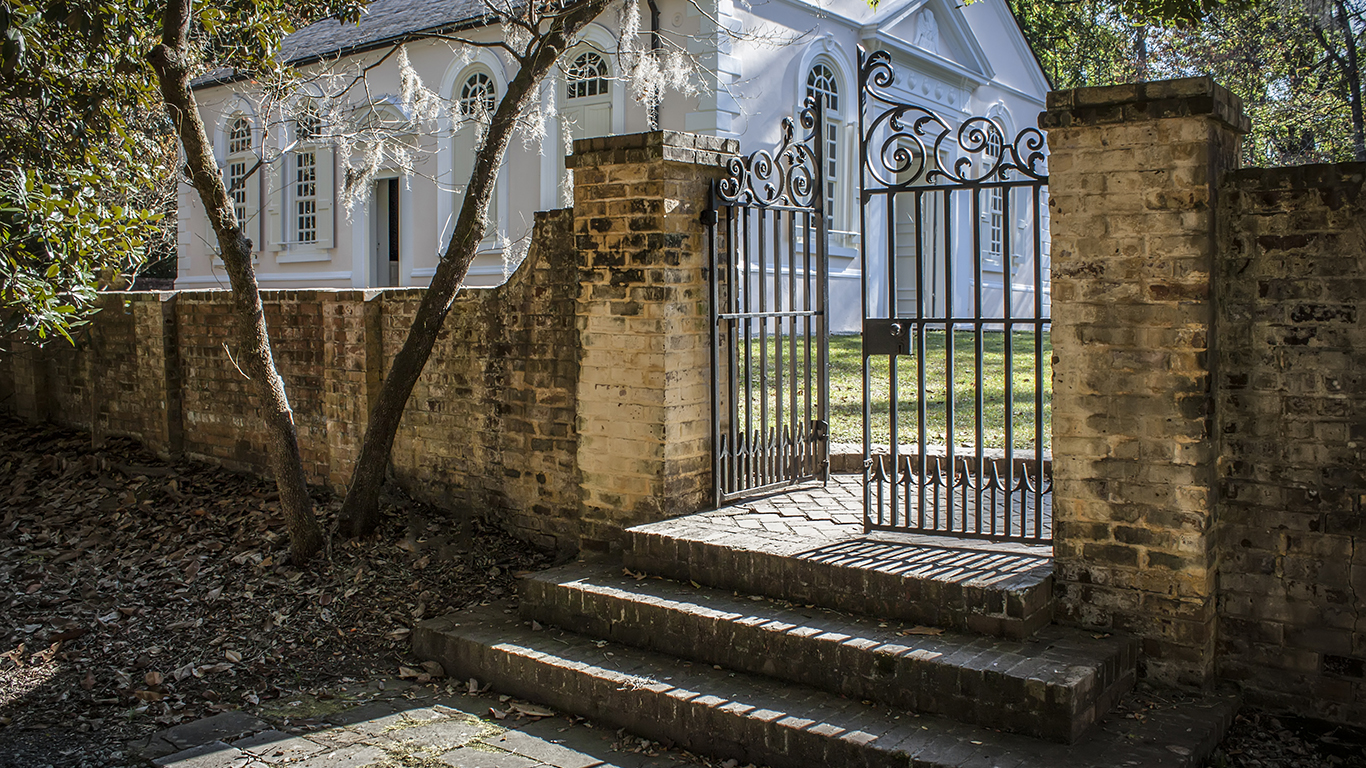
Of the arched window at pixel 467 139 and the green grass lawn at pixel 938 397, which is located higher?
the arched window at pixel 467 139

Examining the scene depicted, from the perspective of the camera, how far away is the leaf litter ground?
219 inches

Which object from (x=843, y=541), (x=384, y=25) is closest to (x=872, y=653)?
(x=843, y=541)

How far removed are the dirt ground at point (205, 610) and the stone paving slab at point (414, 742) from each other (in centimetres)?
28

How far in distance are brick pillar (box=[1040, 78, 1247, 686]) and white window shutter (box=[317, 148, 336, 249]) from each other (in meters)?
17.1

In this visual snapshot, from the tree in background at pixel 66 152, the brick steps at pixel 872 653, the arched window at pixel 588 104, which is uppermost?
the arched window at pixel 588 104

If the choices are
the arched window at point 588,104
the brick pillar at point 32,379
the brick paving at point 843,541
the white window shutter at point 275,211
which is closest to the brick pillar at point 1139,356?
the brick paving at point 843,541

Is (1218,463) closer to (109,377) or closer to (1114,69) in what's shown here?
(109,377)

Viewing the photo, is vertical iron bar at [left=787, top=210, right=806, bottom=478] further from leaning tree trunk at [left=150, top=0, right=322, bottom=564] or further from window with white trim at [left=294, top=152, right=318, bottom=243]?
window with white trim at [left=294, top=152, right=318, bottom=243]

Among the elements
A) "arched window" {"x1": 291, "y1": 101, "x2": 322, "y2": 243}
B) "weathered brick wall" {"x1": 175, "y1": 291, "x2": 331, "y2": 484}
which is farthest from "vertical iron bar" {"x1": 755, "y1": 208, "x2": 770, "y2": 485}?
"arched window" {"x1": 291, "y1": 101, "x2": 322, "y2": 243}

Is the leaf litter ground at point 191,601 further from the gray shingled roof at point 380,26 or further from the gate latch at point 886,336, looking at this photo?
the gray shingled roof at point 380,26

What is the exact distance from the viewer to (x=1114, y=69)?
90.2ft

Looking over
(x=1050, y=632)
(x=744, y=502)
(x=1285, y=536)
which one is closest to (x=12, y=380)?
(x=744, y=502)

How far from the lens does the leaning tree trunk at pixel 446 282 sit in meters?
7.12

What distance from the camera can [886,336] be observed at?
547 centimetres
